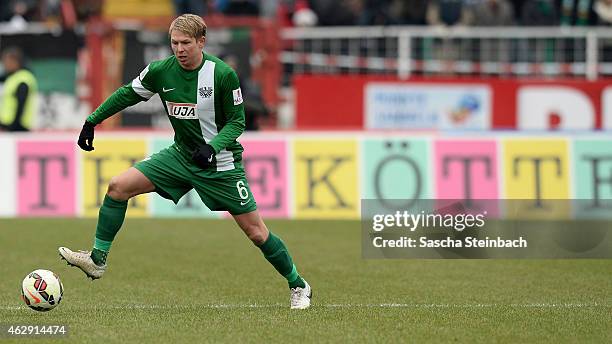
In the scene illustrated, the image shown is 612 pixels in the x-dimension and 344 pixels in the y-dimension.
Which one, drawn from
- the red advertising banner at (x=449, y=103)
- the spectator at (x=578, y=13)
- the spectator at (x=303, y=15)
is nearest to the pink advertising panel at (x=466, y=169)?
the red advertising banner at (x=449, y=103)

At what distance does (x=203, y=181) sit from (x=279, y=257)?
76 centimetres

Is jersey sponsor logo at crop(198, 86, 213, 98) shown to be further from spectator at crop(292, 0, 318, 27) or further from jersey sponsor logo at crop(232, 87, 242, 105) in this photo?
spectator at crop(292, 0, 318, 27)

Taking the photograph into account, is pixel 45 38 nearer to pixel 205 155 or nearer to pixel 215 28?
pixel 215 28

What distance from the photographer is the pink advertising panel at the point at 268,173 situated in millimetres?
17125

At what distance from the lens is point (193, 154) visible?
8.77 m

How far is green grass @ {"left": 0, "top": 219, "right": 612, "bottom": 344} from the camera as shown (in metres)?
8.20

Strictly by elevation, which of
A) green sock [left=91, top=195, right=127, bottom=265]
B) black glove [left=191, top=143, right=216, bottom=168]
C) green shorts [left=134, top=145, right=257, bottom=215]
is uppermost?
black glove [left=191, top=143, right=216, bottom=168]

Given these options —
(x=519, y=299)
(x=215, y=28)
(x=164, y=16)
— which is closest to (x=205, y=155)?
(x=519, y=299)

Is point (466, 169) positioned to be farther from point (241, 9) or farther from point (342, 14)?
point (241, 9)

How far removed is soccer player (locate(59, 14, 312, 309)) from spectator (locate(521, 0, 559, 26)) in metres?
14.3

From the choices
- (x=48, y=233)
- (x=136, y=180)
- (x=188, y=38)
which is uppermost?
(x=188, y=38)

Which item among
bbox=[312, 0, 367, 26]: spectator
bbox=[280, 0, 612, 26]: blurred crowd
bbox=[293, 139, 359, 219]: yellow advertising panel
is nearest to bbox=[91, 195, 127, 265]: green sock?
bbox=[293, 139, 359, 219]: yellow advertising panel

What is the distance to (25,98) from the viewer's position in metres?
18.2

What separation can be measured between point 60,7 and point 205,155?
16324 millimetres
